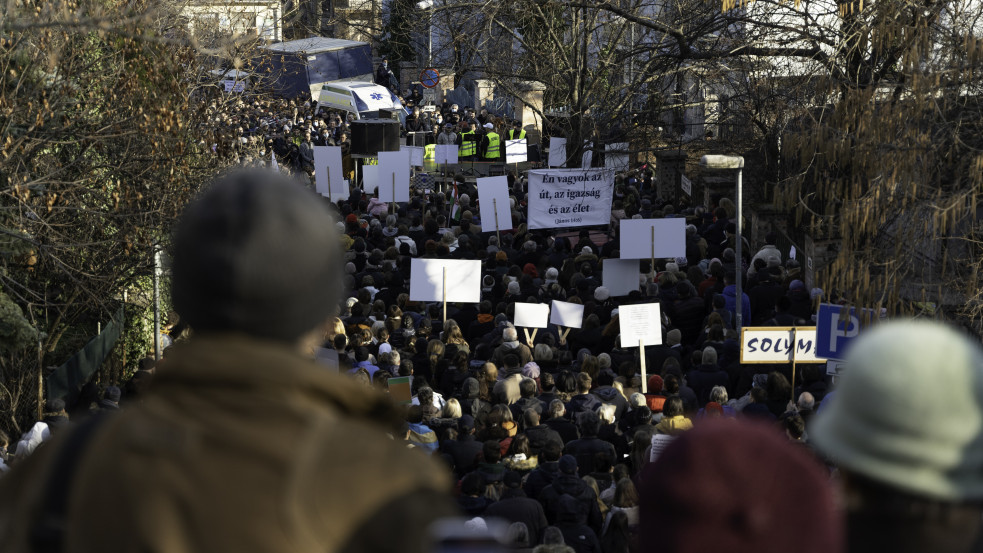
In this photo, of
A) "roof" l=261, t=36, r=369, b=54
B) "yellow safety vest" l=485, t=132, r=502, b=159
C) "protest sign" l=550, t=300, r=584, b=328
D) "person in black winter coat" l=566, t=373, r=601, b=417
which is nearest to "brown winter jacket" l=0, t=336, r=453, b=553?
"person in black winter coat" l=566, t=373, r=601, b=417

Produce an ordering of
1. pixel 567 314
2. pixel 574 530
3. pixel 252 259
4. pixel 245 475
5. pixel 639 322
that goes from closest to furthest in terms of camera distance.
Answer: pixel 245 475
pixel 252 259
pixel 574 530
pixel 639 322
pixel 567 314

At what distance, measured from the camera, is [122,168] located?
38.4 feet

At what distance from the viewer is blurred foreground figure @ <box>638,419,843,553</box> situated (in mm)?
1480

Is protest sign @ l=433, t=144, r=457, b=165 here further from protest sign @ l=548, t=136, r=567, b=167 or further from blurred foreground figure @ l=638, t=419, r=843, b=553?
blurred foreground figure @ l=638, t=419, r=843, b=553

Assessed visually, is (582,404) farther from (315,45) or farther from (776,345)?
(315,45)

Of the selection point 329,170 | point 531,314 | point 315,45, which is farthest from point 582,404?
point 315,45

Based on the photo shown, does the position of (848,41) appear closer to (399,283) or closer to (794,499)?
(399,283)

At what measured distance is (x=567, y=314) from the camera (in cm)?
1276

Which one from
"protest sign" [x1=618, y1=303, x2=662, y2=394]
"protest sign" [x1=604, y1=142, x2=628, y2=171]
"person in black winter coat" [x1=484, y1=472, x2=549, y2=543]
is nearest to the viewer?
"person in black winter coat" [x1=484, y1=472, x2=549, y2=543]

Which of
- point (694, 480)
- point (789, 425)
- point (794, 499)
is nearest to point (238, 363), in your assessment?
point (694, 480)

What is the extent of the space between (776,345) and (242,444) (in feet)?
30.8

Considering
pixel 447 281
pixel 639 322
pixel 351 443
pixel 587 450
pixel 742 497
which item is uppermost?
pixel 351 443

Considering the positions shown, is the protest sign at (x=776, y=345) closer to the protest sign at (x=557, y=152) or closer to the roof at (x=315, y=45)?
the protest sign at (x=557, y=152)

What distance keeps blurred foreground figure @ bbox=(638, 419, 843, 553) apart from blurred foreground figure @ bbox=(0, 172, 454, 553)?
0.32m
